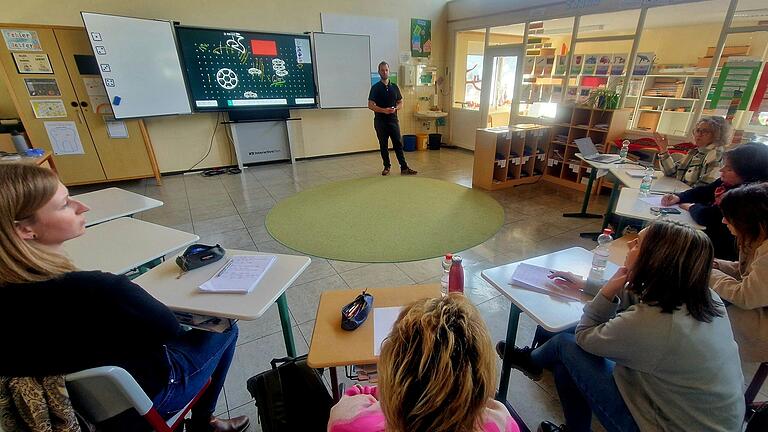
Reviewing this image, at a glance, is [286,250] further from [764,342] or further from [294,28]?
[294,28]

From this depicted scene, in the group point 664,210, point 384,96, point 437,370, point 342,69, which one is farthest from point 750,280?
point 342,69

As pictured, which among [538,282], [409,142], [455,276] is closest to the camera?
[455,276]

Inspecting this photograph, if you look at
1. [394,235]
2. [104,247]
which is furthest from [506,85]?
[104,247]

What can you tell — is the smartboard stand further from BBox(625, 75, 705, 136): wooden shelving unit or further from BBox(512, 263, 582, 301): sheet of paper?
BBox(625, 75, 705, 136): wooden shelving unit

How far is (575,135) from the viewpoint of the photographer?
4688 millimetres

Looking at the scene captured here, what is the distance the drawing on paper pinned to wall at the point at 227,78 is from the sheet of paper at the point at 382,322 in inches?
203

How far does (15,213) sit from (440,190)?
4.20m

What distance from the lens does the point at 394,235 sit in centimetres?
336

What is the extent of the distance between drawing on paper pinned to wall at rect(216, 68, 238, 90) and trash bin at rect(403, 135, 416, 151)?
11.3ft

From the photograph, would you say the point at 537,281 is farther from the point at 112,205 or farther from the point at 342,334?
the point at 112,205

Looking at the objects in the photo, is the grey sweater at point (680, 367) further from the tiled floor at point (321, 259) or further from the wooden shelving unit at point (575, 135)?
the wooden shelving unit at point (575, 135)

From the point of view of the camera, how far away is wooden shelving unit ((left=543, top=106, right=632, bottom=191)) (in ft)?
14.0

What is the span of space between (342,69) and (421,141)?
225 cm

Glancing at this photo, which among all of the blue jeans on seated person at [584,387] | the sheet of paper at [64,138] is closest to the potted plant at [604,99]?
the blue jeans on seated person at [584,387]
